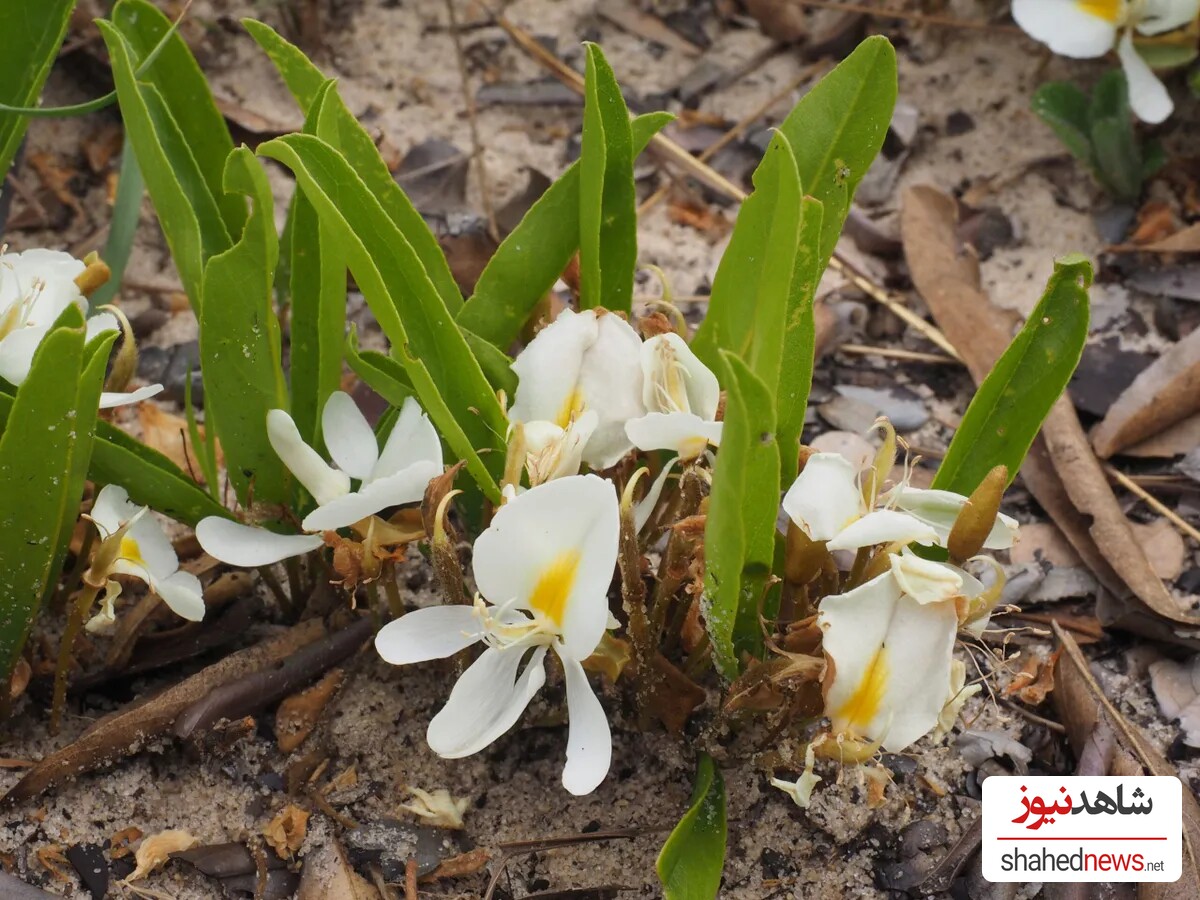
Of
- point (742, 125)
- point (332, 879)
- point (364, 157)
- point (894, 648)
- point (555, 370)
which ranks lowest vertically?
point (332, 879)

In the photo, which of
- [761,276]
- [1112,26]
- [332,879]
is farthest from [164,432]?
[1112,26]

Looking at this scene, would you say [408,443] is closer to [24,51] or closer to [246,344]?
[246,344]

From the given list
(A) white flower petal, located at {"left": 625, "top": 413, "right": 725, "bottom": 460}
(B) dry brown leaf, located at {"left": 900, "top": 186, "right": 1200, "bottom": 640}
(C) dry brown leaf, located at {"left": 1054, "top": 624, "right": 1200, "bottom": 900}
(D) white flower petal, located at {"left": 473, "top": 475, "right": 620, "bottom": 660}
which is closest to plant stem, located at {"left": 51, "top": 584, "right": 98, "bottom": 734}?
(D) white flower petal, located at {"left": 473, "top": 475, "right": 620, "bottom": 660}

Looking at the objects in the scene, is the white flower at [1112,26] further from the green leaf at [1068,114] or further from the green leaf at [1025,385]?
the green leaf at [1025,385]

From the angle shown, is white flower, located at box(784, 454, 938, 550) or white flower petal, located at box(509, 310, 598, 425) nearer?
white flower, located at box(784, 454, 938, 550)

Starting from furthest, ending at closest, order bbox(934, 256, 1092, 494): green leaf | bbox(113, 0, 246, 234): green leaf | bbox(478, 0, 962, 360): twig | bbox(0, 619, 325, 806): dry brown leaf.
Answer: bbox(478, 0, 962, 360): twig < bbox(113, 0, 246, 234): green leaf < bbox(0, 619, 325, 806): dry brown leaf < bbox(934, 256, 1092, 494): green leaf

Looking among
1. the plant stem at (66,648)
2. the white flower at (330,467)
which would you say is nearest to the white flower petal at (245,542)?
the white flower at (330,467)

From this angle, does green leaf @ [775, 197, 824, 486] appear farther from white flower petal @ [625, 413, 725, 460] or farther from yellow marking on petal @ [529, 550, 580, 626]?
yellow marking on petal @ [529, 550, 580, 626]
